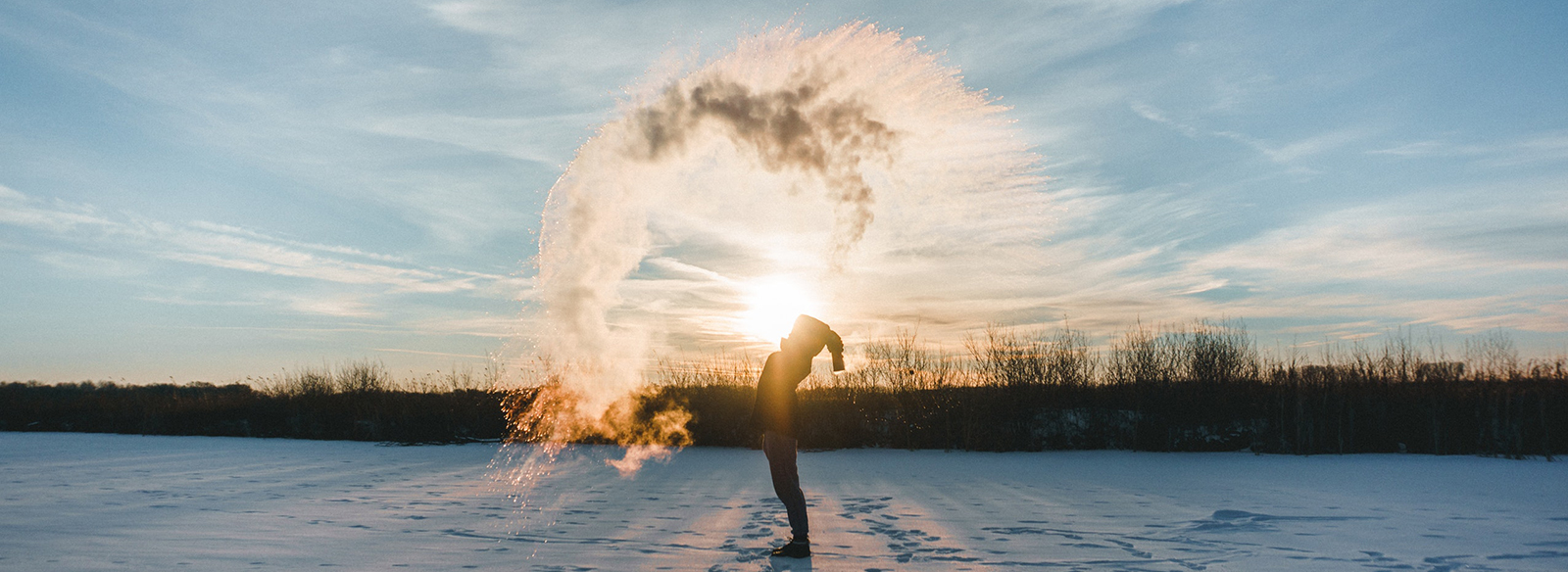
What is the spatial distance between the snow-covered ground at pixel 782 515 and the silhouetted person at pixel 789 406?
1.12 feet

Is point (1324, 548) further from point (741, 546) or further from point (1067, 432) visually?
point (1067, 432)

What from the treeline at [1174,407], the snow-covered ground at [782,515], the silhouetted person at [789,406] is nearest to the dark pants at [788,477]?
the silhouetted person at [789,406]

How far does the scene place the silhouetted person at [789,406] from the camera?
6395 mm

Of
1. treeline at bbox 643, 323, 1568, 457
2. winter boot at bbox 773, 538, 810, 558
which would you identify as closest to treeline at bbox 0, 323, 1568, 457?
treeline at bbox 643, 323, 1568, 457

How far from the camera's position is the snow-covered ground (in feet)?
21.2

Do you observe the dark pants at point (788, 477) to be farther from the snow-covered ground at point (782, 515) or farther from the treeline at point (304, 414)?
the treeline at point (304, 414)

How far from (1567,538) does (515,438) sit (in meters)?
20.0

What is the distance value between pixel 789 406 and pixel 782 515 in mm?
2826

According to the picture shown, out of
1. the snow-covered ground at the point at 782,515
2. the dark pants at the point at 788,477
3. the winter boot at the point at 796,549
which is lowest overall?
the snow-covered ground at the point at 782,515

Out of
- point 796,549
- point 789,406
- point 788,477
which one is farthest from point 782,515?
point 789,406

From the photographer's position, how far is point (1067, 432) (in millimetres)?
18719

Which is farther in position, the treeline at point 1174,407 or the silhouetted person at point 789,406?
the treeline at point 1174,407

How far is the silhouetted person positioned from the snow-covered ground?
0.34 meters

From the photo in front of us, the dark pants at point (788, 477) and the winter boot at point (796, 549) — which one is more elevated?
the dark pants at point (788, 477)
